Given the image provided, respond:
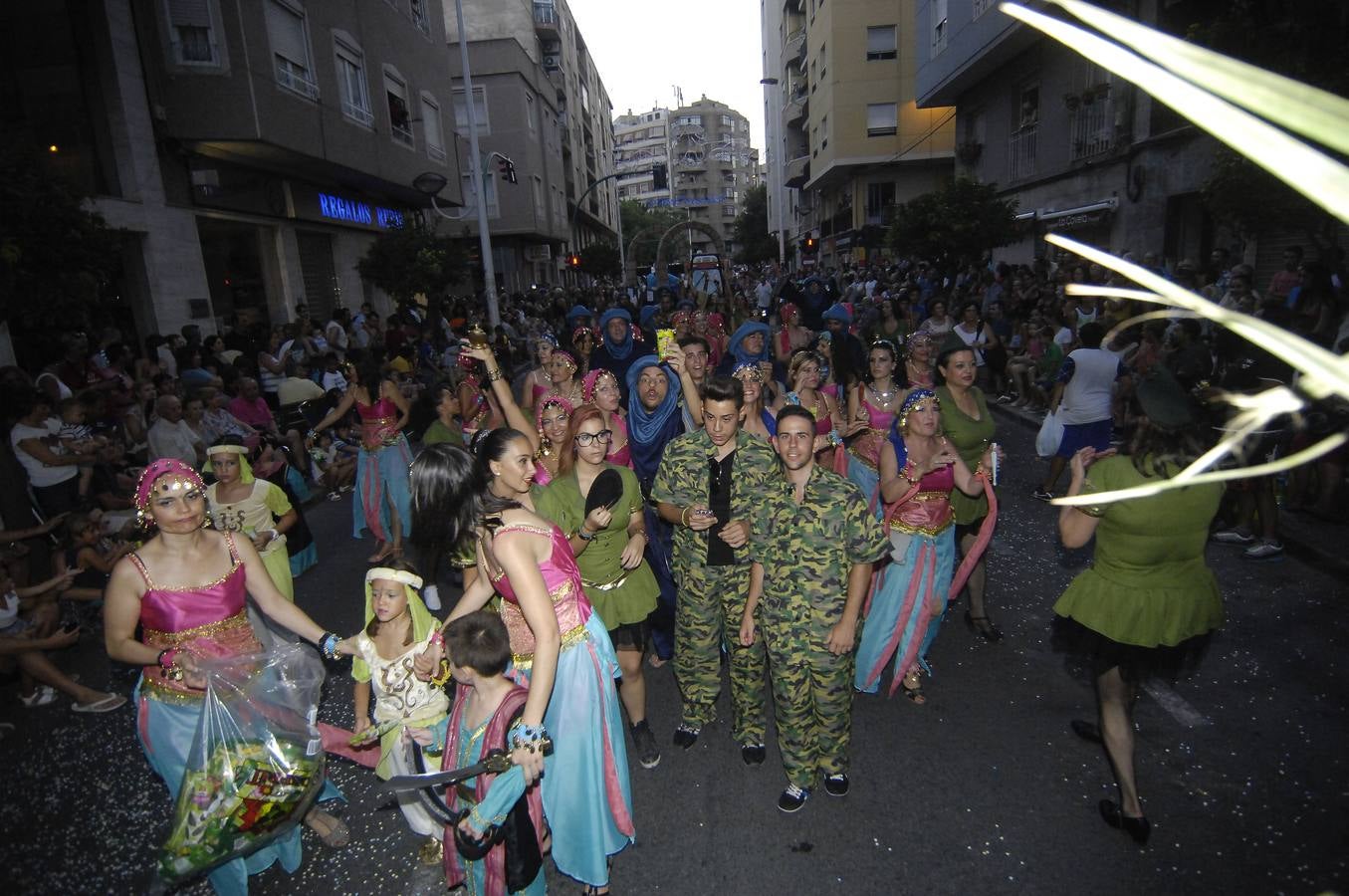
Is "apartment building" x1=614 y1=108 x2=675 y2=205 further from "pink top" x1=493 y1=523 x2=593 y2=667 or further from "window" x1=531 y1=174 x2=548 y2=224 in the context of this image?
"pink top" x1=493 y1=523 x2=593 y2=667

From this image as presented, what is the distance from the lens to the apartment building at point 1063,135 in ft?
45.3

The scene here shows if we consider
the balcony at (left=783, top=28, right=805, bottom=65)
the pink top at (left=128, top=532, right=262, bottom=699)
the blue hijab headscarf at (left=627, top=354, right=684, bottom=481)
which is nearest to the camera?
the pink top at (left=128, top=532, right=262, bottom=699)

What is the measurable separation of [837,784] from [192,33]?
15104mm

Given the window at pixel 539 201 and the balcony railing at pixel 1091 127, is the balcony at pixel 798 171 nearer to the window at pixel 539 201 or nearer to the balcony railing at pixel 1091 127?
the window at pixel 539 201

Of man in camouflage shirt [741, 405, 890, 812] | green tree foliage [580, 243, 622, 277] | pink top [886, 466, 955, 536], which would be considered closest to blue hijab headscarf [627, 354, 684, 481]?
pink top [886, 466, 955, 536]

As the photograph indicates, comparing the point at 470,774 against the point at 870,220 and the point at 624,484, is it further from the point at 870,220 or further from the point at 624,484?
Result: the point at 870,220

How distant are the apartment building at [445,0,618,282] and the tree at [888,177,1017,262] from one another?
21382mm

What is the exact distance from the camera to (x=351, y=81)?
17859 mm

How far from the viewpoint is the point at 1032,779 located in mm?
3701

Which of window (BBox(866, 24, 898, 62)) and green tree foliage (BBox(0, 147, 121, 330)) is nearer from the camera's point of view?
green tree foliage (BBox(0, 147, 121, 330))

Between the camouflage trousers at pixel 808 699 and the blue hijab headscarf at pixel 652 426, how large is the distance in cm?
202

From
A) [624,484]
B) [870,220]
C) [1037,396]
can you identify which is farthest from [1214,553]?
[870,220]

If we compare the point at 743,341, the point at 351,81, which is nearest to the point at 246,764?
the point at 743,341

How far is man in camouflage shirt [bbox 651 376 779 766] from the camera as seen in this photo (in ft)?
12.4
